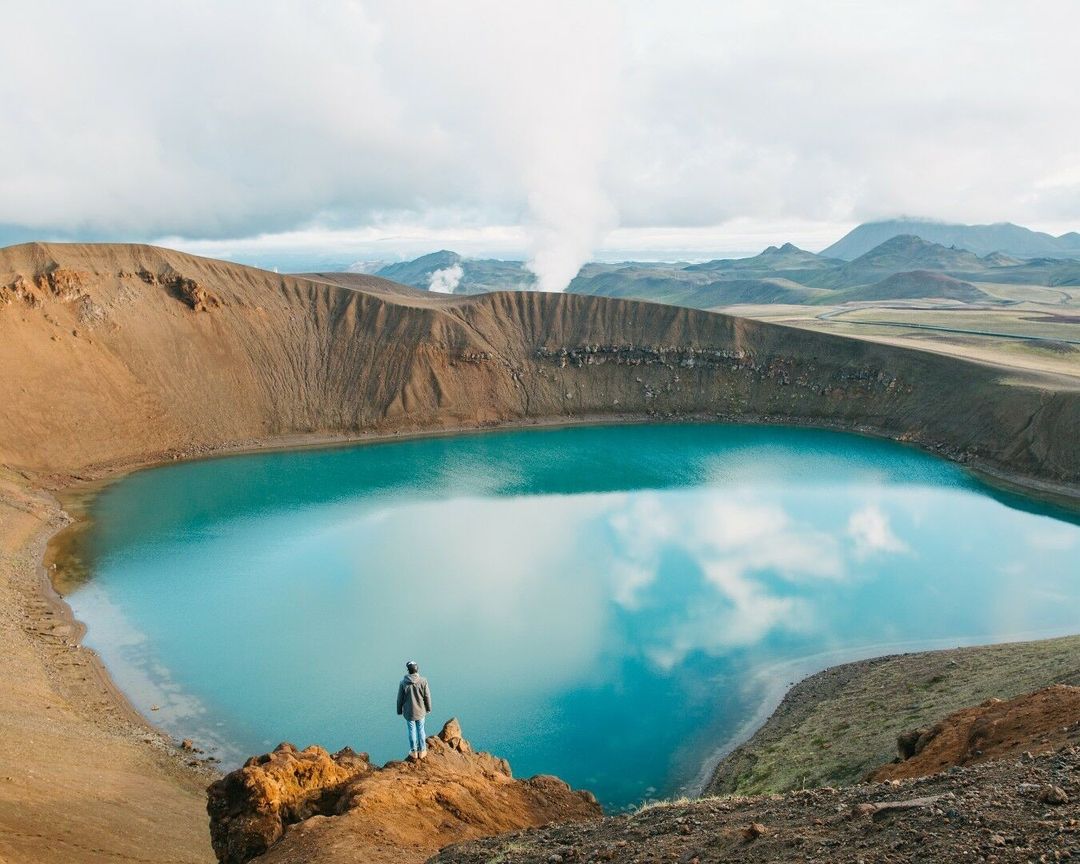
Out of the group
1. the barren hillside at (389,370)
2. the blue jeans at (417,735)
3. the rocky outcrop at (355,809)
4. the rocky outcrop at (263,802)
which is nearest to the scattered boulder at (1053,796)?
the rocky outcrop at (355,809)

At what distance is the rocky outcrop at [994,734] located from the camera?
11719 mm

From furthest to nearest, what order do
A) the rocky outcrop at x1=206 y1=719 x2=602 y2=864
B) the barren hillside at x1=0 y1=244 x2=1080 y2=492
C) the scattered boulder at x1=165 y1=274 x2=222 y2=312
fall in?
the scattered boulder at x1=165 y1=274 x2=222 y2=312 → the barren hillside at x1=0 y1=244 x2=1080 y2=492 → the rocky outcrop at x1=206 y1=719 x2=602 y2=864

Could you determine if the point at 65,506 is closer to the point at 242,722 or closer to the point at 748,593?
the point at 242,722

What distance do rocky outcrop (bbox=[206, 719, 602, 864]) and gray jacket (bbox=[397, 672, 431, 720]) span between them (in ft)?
2.75

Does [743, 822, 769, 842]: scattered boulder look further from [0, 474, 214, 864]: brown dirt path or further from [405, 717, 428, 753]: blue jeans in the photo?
[0, 474, 214, 864]: brown dirt path

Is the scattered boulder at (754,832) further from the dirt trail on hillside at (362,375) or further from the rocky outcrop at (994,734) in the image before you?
the dirt trail on hillside at (362,375)

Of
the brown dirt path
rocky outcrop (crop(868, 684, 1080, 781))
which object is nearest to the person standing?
the brown dirt path

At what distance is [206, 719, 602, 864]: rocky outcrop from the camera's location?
11.1 metres

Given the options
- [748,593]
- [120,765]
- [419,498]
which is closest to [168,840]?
[120,765]

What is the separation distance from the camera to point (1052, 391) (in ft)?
196

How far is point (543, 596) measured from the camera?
32.7 meters

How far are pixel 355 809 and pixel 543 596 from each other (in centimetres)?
2128

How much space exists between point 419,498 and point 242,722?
2667cm

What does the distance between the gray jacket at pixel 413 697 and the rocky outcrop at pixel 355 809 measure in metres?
0.84
